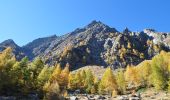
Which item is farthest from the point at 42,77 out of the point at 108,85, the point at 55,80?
the point at 108,85

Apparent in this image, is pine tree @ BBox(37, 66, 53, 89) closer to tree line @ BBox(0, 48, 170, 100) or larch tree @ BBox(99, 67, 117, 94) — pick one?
tree line @ BBox(0, 48, 170, 100)

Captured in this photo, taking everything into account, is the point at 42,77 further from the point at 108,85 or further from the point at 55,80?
the point at 108,85

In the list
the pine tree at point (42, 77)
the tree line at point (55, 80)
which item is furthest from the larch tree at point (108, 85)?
the pine tree at point (42, 77)

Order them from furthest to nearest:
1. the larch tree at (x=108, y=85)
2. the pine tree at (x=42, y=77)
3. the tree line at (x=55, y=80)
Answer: the larch tree at (x=108, y=85) < the pine tree at (x=42, y=77) < the tree line at (x=55, y=80)

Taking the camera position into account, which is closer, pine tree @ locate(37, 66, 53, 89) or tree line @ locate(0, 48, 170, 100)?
tree line @ locate(0, 48, 170, 100)

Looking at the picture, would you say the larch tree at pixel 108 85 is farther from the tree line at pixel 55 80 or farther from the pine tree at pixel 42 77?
the pine tree at pixel 42 77

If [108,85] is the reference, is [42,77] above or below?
above

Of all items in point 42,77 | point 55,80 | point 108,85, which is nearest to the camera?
point 42,77

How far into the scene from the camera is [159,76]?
409 ft

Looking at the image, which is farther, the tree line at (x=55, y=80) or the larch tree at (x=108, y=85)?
the larch tree at (x=108, y=85)

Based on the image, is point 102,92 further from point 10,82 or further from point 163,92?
point 10,82

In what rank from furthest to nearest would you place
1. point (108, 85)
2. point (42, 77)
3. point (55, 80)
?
point (108, 85) < point (55, 80) < point (42, 77)

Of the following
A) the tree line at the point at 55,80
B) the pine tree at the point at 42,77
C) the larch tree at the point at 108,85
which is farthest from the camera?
the larch tree at the point at 108,85

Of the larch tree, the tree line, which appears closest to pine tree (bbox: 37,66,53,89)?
the tree line
